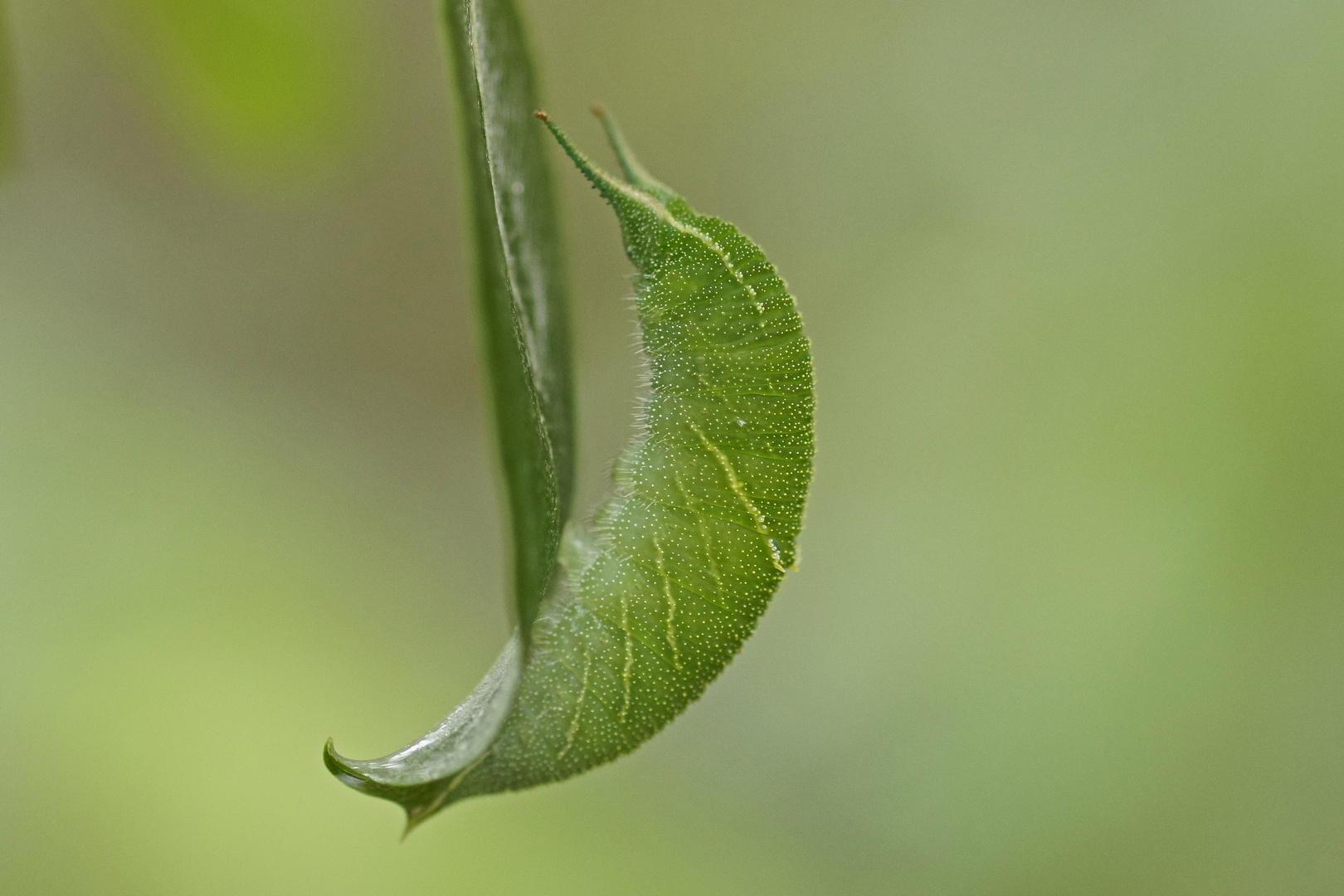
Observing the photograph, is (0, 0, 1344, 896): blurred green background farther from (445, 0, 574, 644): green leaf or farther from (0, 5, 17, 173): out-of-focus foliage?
(445, 0, 574, 644): green leaf

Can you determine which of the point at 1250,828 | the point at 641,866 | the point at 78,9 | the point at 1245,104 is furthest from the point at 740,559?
the point at 78,9

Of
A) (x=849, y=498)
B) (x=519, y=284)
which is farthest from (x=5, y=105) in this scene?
(x=849, y=498)

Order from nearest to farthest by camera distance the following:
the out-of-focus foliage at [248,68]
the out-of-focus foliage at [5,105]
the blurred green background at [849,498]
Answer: the out-of-focus foliage at [5,105]
the out-of-focus foliage at [248,68]
the blurred green background at [849,498]

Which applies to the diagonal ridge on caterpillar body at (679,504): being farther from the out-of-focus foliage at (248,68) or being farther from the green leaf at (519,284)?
the out-of-focus foliage at (248,68)

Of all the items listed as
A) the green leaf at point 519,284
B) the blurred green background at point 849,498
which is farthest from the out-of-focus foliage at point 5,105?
the blurred green background at point 849,498

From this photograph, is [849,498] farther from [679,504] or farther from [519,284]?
[519,284]

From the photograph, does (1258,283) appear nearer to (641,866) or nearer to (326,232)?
(641,866)
